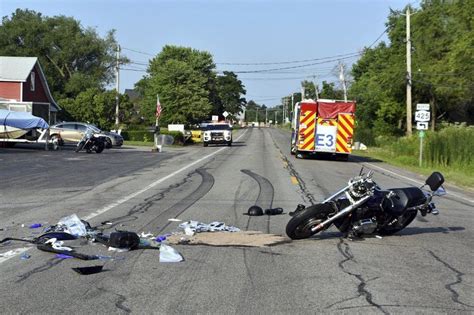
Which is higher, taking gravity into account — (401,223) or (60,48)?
(60,48)

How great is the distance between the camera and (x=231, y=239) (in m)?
8.22

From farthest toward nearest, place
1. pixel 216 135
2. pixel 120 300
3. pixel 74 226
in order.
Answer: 1. pixel 216 135
2. pixel 74 226
3. pixel 120 300

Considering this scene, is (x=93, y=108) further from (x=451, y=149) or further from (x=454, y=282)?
(x=454, y=282)

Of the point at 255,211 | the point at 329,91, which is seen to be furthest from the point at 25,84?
the point at 329,91

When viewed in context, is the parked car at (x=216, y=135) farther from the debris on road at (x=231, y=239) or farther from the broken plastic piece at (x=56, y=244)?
the broken plastic piece at (x=56, y=244)

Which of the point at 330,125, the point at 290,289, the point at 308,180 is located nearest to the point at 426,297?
the point at 290,289

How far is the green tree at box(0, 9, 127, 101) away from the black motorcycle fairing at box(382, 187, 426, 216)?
223ft

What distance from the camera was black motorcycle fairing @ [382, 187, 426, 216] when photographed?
8359 millimetres

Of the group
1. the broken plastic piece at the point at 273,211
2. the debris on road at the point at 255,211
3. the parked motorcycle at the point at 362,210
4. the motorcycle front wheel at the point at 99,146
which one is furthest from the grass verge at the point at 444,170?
the motorcycle front wheel at the point at 99,146

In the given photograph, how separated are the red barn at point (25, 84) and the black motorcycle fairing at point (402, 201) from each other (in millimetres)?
43581

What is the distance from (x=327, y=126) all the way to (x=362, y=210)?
20657mm

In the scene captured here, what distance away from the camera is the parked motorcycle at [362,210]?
8.01 metres

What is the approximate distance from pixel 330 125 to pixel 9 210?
19974 millimetres

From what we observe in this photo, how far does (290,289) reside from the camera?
5.88 metres
